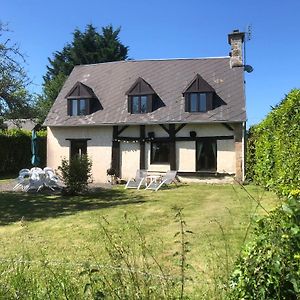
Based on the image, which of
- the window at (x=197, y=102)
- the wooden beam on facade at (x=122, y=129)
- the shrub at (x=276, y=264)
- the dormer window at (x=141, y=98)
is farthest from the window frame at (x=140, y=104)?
the shrub at (x=276, y=264)

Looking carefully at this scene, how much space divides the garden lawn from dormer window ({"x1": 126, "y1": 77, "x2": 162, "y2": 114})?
5.16m

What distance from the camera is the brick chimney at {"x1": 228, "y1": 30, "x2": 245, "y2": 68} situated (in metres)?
A: 20.3

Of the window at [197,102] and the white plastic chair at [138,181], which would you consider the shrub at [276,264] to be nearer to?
the white plastic chair at [138,181]

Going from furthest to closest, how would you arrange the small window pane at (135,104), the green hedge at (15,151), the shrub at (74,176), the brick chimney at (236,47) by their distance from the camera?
the green hedge at (15,151) < the brick chimney at (236,47) < the small window pane at (135,104) < the shrub at (74,176)

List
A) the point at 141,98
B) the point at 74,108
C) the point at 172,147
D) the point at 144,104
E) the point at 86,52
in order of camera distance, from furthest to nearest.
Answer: the point at 86,52
the point at 74,108
the point at 141,98
the point at 144,104
the point at 172,147

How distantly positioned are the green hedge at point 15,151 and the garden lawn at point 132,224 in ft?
34.0

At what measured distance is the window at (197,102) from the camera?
18.8 m

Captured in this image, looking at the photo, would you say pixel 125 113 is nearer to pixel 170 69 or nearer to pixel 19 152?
pixel 170 69

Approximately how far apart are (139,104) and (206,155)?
14.3ft

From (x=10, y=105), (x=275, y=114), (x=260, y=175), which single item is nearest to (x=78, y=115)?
(x=10, y=105)

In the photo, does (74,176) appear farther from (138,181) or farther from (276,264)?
(276,264)

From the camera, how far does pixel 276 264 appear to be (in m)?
2.51

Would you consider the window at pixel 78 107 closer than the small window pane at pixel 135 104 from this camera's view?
No

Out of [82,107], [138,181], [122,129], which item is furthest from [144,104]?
[138,181]
